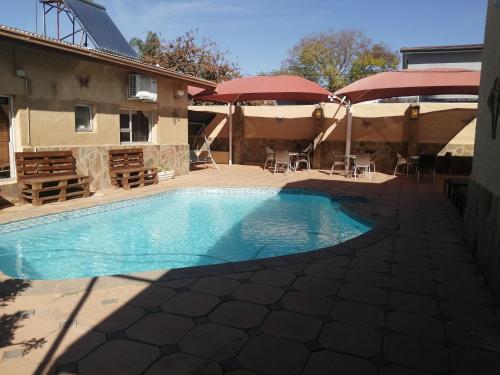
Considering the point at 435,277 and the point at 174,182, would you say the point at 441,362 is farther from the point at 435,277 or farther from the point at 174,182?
the point at 174,182

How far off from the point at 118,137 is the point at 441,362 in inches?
382

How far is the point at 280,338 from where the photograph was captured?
9.57 feet

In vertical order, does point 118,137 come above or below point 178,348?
above

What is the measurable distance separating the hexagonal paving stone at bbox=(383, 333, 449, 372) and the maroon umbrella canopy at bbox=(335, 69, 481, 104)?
960cm

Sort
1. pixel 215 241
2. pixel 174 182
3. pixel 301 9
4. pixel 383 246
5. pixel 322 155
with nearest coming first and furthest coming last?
pixel 383 246
pixel 215 241
pixel 174 182
pixel 322 155
pixel 301 9

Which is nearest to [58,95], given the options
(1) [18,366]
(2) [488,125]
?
(1) [18,366]

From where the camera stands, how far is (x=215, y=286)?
3859 mm

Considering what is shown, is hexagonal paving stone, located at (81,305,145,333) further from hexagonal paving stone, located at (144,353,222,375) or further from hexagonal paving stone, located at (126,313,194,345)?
hexagonal paving stone, located at (144,353,222,375)

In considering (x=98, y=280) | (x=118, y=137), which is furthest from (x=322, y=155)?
(x=98, y=280)

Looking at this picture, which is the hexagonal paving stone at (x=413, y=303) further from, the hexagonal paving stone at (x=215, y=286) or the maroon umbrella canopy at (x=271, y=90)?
the maroon umbrella canopy at (x=271, y=90)

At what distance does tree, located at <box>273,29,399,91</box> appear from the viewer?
38656 millimetres

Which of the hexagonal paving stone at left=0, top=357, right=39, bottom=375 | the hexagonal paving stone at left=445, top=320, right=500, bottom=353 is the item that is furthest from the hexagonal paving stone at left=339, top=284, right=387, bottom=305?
the hexagonal paving stone at left=0, top=357, right=39, bottom=375

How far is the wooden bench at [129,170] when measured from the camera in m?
10.3

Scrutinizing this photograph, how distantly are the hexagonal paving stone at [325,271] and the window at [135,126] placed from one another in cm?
837
